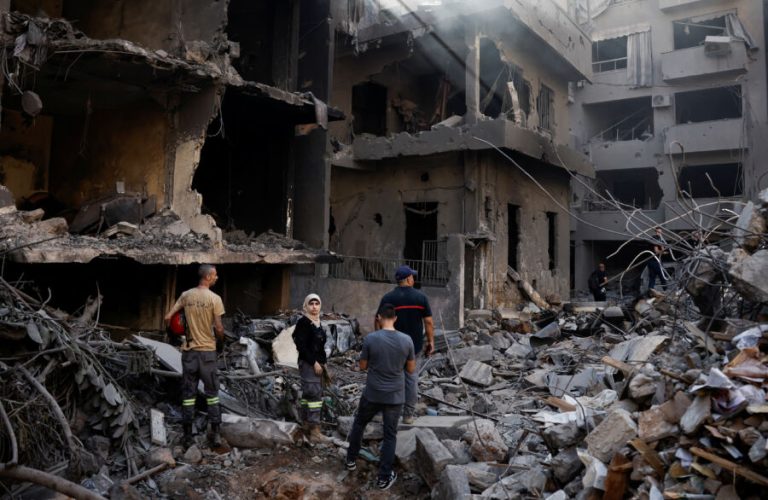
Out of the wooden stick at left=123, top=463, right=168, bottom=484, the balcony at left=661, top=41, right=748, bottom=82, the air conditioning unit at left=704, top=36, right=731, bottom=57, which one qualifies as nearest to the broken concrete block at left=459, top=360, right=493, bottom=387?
the wooden stick at left=123, top=463, right=168, bottom=484

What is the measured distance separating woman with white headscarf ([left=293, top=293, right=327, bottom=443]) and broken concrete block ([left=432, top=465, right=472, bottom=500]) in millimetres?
1759

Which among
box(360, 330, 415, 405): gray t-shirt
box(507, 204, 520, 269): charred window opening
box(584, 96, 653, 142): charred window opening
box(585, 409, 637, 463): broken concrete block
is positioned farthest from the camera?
box(584, 96, 653, 142): charred window opening

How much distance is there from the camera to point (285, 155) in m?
13.1

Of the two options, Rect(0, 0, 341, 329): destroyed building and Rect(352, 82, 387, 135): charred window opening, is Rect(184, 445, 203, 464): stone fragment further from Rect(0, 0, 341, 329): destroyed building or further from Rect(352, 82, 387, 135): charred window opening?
Rect(352, 82, 387, 135): charred window opening

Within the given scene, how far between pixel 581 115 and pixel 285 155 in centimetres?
1821

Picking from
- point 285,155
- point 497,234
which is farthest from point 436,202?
point 285,155

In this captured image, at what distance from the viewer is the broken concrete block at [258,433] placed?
6.04 m

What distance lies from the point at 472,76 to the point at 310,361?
10.7 meters

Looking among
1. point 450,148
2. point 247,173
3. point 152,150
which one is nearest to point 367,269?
point 450,148

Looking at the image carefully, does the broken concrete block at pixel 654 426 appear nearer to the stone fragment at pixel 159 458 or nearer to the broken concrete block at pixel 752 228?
the broken concrete block at pixel 752 228

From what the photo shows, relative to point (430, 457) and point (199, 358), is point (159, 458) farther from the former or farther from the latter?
point (430, 457)

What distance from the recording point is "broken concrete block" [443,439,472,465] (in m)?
5.42

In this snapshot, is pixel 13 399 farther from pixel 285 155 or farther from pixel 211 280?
pixel 285 155

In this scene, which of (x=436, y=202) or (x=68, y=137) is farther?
(x=436, y=202)
